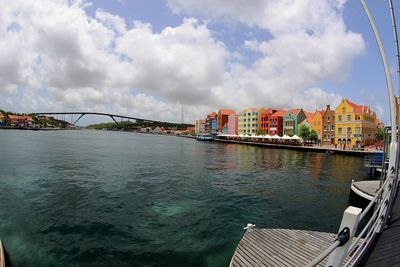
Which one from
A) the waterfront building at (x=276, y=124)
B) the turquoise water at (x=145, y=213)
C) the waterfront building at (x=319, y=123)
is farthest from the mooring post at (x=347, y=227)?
the waterfront building at (x=276, y=124)

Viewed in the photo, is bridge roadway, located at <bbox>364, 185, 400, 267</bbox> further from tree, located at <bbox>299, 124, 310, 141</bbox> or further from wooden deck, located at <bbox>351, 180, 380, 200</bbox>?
tree, located at <bbox>299, 124, 310, 141</bbox>

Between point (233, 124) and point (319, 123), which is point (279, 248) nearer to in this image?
point (319, 123)

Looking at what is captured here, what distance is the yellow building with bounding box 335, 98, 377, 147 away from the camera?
91.9 m

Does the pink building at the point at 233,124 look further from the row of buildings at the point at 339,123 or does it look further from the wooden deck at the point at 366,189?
the wooden deck at the point at 366,189

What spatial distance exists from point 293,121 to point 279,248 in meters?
131

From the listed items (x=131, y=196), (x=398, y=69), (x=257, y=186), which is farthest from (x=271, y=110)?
(x=398, y=69)

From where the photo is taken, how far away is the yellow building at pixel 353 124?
91.9 m

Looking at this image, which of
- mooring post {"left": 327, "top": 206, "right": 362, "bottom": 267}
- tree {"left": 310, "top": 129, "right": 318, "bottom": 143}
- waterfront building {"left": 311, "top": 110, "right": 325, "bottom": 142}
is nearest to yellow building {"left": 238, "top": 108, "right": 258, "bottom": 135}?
waterfront building {"left": 311, "top": 110, "right": 325, "bottom": 142}

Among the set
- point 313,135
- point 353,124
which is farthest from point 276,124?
point 353,124

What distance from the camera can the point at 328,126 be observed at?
104938 mm

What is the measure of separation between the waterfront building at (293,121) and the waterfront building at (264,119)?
46.1ft

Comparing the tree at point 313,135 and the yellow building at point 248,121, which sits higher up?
the yellow building at point 248,121

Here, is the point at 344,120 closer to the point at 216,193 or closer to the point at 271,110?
the point at 271,110

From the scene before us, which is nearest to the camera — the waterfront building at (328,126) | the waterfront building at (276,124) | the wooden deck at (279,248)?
the wooden deck at (279,248)
